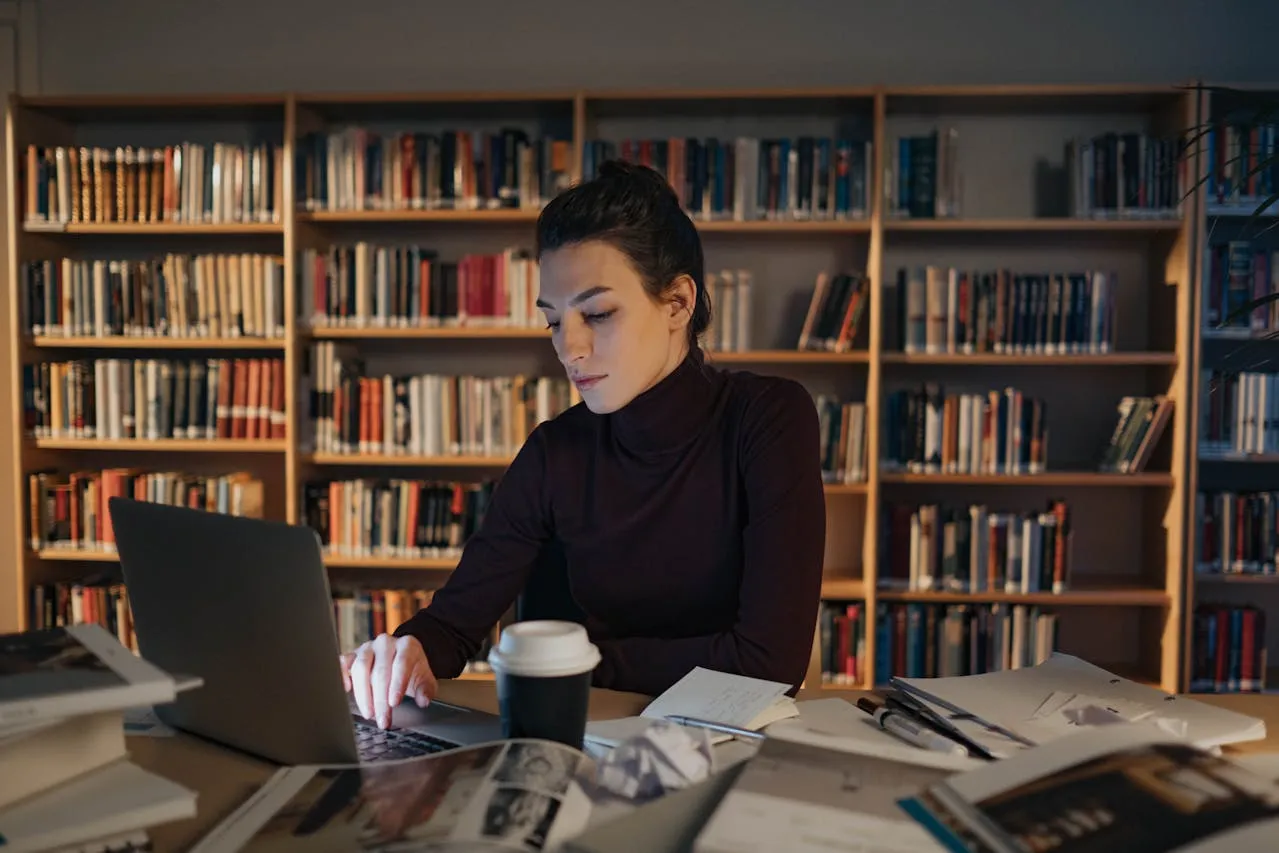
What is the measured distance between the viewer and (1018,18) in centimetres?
331

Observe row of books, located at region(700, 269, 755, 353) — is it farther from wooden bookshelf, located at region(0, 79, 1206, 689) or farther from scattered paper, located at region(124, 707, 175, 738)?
scattered paper, located at region(124, 707, 175, 738)

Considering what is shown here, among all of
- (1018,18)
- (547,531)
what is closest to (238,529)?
(547,531)

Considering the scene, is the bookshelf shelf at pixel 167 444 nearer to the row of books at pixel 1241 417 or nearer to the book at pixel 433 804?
the book at pixel 433 804

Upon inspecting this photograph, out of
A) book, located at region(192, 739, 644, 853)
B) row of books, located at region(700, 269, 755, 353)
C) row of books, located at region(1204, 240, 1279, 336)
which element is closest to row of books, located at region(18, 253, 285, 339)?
row of books, located at region(700, 269, 755, 353)

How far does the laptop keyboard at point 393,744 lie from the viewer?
0.95 m

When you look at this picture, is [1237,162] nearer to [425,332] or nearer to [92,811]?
[425,332]

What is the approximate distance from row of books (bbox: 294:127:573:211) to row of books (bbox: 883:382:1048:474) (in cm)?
127

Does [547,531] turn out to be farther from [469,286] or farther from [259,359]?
[259,359]

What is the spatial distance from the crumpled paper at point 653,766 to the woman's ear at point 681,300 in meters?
0.82

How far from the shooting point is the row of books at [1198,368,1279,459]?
3.03 meters

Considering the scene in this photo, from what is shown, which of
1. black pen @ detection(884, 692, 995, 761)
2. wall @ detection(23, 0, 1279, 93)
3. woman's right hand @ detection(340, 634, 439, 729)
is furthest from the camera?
wall @ detection(23, 0, 1279, 93)

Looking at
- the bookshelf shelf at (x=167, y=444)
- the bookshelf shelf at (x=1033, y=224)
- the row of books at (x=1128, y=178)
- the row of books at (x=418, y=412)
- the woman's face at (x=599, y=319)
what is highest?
the row of books at (x=1128, y=178)

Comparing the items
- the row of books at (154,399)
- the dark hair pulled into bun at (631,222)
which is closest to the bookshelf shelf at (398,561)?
the row of books at (154,399)

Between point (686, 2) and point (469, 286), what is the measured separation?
1.16 metres
